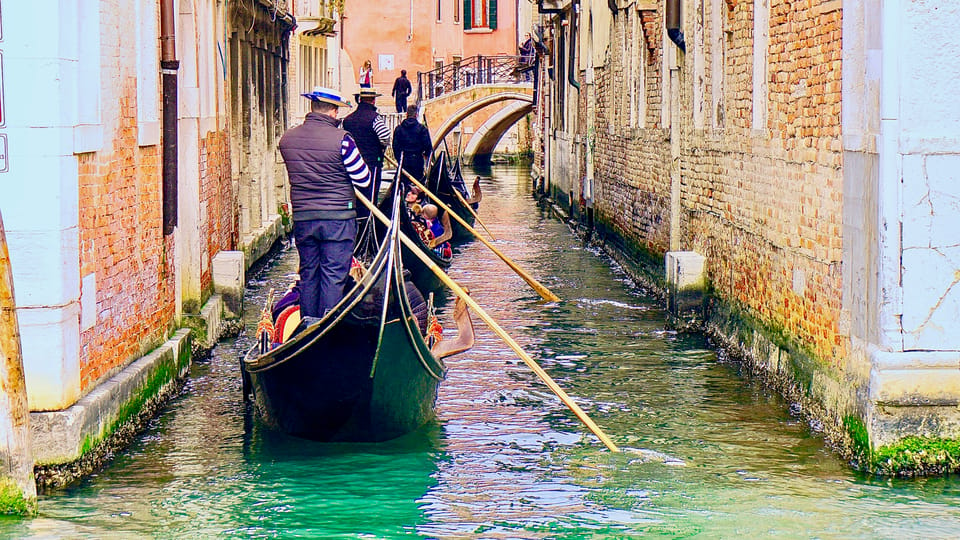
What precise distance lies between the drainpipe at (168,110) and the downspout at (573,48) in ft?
29.8

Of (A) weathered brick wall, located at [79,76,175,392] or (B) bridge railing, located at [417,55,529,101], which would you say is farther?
(B) bridge railing, located at [417,55,529,101]

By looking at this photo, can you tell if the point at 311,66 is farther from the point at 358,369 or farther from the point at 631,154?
the point at 358,369

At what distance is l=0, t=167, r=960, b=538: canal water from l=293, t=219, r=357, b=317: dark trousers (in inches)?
20.4

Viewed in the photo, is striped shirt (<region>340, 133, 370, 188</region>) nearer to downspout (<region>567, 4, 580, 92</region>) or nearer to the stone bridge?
downspout (<region>567, 4, 580, 92</region>)

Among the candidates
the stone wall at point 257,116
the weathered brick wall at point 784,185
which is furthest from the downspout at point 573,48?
the weathered brick wall at point 784,185

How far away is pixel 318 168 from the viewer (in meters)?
5.85

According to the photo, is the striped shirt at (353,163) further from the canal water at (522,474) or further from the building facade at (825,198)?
the building facade at (825,198)

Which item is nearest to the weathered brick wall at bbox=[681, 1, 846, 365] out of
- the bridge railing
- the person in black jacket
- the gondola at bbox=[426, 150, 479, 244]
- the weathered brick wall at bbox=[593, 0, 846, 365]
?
the weathered brick wall at bbox=[593, 0, 846, 365]

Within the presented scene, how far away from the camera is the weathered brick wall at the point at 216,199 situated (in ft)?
25.4

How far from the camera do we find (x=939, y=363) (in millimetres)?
4703

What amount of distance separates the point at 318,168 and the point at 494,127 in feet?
84.2

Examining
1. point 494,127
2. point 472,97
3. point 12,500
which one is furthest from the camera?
point 494,127

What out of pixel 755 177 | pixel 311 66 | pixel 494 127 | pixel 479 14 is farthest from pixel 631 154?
pixel 479 14

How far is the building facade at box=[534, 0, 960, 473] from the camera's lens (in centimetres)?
464
